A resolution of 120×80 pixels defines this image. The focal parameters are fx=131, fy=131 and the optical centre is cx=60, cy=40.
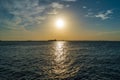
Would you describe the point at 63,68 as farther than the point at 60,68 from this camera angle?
No

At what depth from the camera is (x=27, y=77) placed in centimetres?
2073

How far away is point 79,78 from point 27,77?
8.22 m

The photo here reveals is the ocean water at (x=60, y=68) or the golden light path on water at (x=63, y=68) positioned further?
the golden light path on water at (x=63, y=68)

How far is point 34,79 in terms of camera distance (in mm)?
19984

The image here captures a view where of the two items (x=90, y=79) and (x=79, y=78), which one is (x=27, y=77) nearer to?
(x=79, y=78)

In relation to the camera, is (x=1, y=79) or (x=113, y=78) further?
(x=113, y=78)

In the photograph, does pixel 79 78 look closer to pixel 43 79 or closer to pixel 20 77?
pixel 43 79

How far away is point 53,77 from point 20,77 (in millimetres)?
5208

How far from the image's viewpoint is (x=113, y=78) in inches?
821

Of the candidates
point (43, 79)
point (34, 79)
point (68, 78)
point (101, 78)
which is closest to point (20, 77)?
point (34, 79)

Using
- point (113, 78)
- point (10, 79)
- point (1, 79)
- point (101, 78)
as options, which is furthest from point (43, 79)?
point (113, 78)

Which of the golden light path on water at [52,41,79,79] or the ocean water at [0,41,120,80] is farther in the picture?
the golden light path on water at [52,41,79,79]

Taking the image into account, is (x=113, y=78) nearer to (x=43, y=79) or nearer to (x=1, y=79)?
(x=43, y=79)

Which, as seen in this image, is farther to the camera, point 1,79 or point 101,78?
point 101,78
